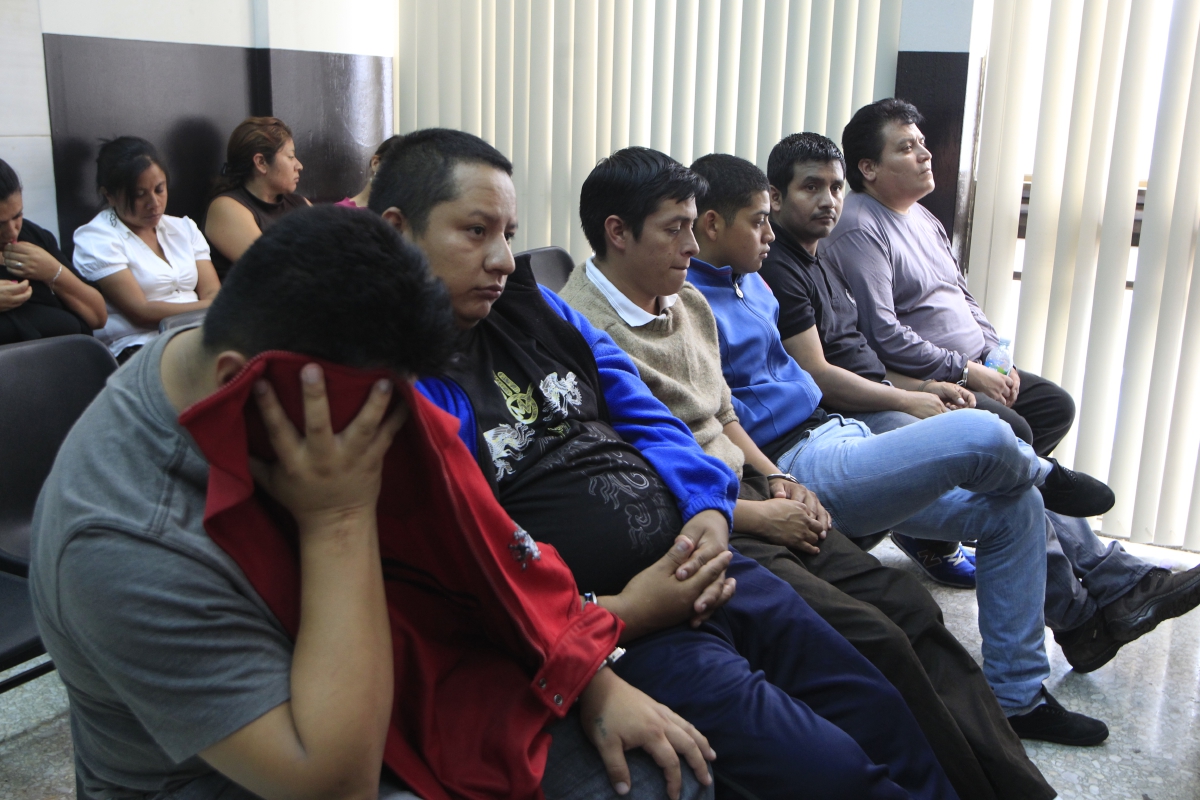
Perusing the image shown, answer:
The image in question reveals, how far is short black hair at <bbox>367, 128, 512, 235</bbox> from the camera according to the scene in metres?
1.51

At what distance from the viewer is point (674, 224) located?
A: 200 cm

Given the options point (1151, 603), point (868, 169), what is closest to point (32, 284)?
point (868, 169)

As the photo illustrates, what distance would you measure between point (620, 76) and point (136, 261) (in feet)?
6.20

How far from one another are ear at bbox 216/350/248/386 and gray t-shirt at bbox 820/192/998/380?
2.24 metres

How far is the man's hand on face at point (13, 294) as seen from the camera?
263 centimetres

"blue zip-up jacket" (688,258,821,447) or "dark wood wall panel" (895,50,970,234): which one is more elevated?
"dark wood wall panel" (895,50,970,234)

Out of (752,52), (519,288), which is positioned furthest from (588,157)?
(519,288)

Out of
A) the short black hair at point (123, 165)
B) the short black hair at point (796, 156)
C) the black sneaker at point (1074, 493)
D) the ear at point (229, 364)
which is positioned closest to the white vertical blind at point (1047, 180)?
the short black hair at point (796, 156)

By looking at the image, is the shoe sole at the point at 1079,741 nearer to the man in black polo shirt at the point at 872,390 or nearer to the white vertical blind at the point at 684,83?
the man in black polo shirt at the point at 872,390

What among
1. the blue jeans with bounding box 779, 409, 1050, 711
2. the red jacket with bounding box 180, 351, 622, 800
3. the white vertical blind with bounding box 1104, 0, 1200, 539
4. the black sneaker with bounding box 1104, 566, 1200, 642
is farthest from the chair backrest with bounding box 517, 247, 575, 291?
the white vertical blind with bounding box 1104, 0, 1200, 539

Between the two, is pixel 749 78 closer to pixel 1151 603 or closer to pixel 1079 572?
pixel 1079 572

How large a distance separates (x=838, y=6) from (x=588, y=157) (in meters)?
1.08

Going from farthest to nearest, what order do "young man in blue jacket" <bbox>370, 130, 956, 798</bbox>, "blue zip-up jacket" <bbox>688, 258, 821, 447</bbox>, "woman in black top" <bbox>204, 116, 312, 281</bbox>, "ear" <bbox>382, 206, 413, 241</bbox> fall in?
"woman in black top" <bbox>204, 116, 312, 281</bbox>
"blue zip-up jacket" <bbox>688, 258, 821, 447</bbox>
"ear" <bbox>382, 206, 413, 241</bbox>
"young man in blue jacket" <bbox>370, 130, 956, 798</bbox>

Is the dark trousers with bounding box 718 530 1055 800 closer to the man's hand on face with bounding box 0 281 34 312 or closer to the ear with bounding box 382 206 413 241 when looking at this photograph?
the ear with bounding box 382 206 413 241
